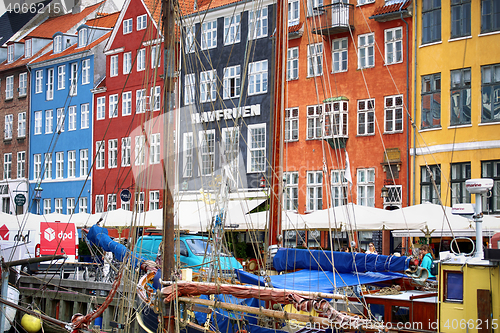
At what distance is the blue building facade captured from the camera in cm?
4022

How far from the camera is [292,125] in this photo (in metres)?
29.1

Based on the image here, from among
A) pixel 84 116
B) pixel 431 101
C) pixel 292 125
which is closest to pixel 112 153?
pixel 84 116

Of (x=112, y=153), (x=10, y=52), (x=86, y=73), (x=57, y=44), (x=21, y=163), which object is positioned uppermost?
Answer: (x=10, y=52)

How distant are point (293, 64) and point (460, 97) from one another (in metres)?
8.52

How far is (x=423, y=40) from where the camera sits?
24703 millimetres

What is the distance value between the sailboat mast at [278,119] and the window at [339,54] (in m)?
15.8

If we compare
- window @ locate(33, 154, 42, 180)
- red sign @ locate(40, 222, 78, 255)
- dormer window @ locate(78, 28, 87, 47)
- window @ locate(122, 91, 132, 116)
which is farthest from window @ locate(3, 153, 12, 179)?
red sign @ locate(40, 222, 78, 255)

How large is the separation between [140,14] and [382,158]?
1968 centimetres

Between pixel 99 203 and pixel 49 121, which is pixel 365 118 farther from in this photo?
pixel 49 121

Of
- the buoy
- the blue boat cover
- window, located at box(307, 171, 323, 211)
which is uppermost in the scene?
window, located at box(307, 171, 323, 211)

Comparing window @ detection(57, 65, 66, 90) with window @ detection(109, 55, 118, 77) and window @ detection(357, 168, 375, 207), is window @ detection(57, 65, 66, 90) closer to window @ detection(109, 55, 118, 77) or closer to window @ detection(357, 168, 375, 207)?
window @ detection(109, 55, 118, 77)

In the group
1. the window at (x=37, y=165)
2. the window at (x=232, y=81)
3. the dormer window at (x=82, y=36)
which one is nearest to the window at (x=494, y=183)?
the window at (x=232, y=81)

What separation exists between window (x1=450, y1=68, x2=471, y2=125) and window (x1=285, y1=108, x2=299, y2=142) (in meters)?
7.57

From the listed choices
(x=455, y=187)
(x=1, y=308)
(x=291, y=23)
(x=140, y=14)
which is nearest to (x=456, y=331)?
(x=1, y=308)
